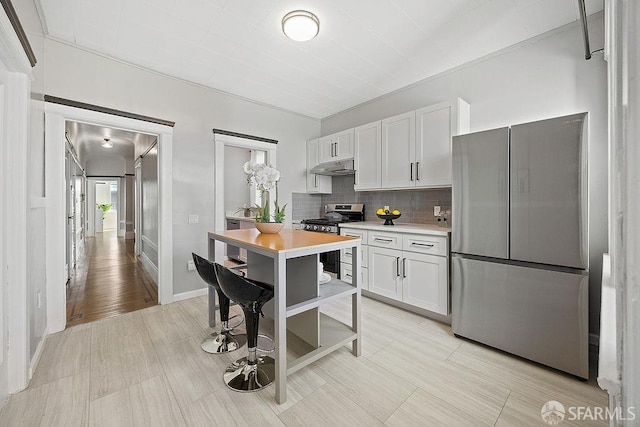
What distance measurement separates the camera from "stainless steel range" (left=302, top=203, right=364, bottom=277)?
3.76 meters

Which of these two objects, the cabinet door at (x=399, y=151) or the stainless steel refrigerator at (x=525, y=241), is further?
the cabinet door at (x=399, y=151)

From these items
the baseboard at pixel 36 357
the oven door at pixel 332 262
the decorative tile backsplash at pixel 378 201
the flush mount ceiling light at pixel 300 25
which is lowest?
the baseboard at pixel 36 357

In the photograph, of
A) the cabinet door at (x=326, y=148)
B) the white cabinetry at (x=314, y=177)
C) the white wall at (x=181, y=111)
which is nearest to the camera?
the white wall at (x=181, y=111)

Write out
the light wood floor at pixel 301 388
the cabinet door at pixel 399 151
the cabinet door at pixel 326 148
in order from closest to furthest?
1. the light wood floor at pixel 301 388
2. the cabinet door at pixel 399 151
3. the cabinet door at pixel 326 148

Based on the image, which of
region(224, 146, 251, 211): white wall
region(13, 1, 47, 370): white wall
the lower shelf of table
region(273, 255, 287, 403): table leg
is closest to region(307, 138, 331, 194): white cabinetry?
region(224, 146, 251, 211): white wall

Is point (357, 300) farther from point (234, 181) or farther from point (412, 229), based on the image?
point (234, 181)

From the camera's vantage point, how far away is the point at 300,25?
2168 millimetres

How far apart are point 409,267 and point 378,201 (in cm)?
139

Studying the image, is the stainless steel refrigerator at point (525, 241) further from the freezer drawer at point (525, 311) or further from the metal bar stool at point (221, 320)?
the metal bar stool at point (221, 320)

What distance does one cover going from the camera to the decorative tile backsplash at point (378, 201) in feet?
11.0

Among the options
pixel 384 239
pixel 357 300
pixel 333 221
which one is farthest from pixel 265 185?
pixel 333 221

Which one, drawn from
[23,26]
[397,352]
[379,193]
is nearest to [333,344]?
[397,352]

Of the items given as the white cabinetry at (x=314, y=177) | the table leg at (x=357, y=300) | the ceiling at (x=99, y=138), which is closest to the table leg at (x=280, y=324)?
the table leg at (x=357, y=300)

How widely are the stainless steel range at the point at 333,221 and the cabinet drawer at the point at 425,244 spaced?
42.4 inches
